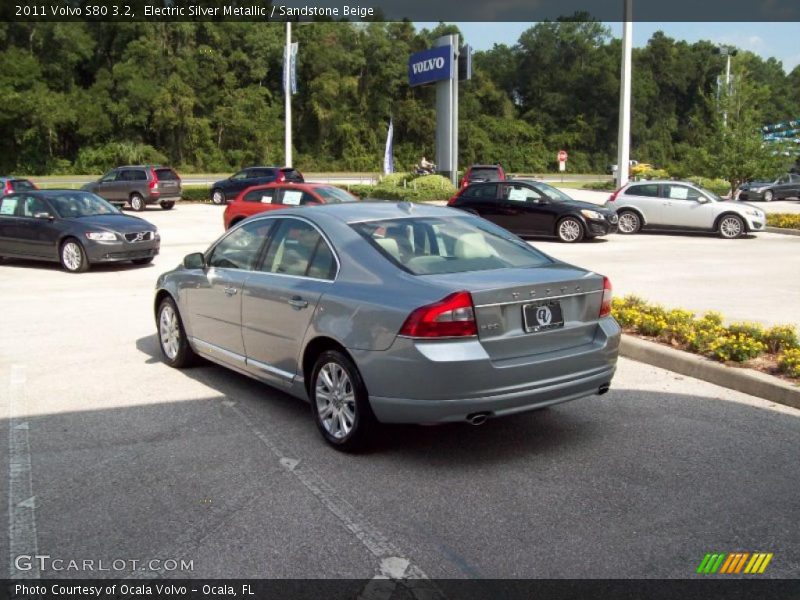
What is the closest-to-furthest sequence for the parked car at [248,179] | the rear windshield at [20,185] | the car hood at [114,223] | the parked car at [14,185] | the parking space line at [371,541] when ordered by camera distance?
1. the parking space line at [371,541]
2. the car hood at [114,223]
3. the parked car at [14,185]
4. the rear windshield at [20,185]
5. the parked car at [248,179]

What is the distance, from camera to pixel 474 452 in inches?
211

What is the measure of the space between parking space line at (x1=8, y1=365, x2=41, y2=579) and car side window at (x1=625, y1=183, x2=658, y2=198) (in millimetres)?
17984

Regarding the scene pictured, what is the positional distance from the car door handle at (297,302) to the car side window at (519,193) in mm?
15021

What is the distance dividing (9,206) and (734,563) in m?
15.6

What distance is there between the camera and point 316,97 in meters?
77.5

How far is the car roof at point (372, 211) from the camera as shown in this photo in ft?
19.7

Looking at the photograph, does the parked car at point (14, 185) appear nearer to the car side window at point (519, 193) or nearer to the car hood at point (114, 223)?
the car hood at point (114, 223)

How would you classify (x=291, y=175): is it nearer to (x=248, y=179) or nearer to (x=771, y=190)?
(x=248, y=179)

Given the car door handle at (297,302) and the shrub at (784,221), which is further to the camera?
the shrub at (784,221)

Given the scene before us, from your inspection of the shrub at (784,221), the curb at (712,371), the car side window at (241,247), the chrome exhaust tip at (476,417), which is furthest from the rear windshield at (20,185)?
the chrome exhaust tip at (476,417)

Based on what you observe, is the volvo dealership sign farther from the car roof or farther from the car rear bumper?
the car rear bumper

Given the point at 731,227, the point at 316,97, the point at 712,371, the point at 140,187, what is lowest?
the point at 712,371

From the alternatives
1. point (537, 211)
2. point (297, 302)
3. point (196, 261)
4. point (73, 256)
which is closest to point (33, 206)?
point (73, 256)

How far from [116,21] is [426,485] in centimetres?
7231
